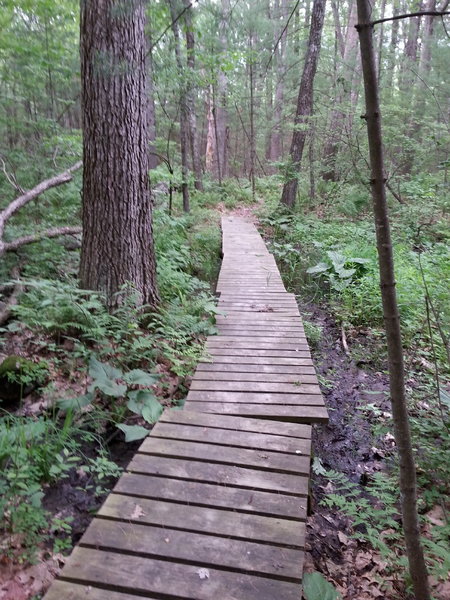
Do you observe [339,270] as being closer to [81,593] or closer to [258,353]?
[258,353]

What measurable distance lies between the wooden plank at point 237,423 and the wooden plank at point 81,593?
1404 mm

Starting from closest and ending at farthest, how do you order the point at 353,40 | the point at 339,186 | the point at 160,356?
1. the point at 160,356
2. the point at 339,186
3. the point at 353,40

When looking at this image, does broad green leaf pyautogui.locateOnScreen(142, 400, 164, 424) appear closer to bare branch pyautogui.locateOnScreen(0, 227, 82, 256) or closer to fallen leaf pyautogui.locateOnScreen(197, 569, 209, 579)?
fallen leaf pyautogui.locateOnScreen(197, 569, 209, 579)

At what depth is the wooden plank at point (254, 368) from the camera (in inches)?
164

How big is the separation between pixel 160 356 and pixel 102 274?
1232mm

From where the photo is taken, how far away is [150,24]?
8773 millimetres

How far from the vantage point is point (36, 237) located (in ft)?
20.4

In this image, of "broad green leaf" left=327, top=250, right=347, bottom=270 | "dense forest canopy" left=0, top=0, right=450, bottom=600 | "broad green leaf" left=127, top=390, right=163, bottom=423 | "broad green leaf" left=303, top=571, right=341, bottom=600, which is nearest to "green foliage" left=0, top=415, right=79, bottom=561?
"dense forest canopy" left=0, top=0, right=450, bottom=600

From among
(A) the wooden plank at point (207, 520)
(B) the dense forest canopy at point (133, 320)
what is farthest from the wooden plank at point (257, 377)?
(A) the wooden plank at point (207, 520)

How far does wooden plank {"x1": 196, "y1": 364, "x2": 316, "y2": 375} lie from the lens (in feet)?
13.7

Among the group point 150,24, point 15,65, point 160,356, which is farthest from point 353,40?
point 160,356

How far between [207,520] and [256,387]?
1.69m

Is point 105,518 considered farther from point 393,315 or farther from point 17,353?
point 17,353

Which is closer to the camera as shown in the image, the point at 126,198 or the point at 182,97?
the point at 126,198
